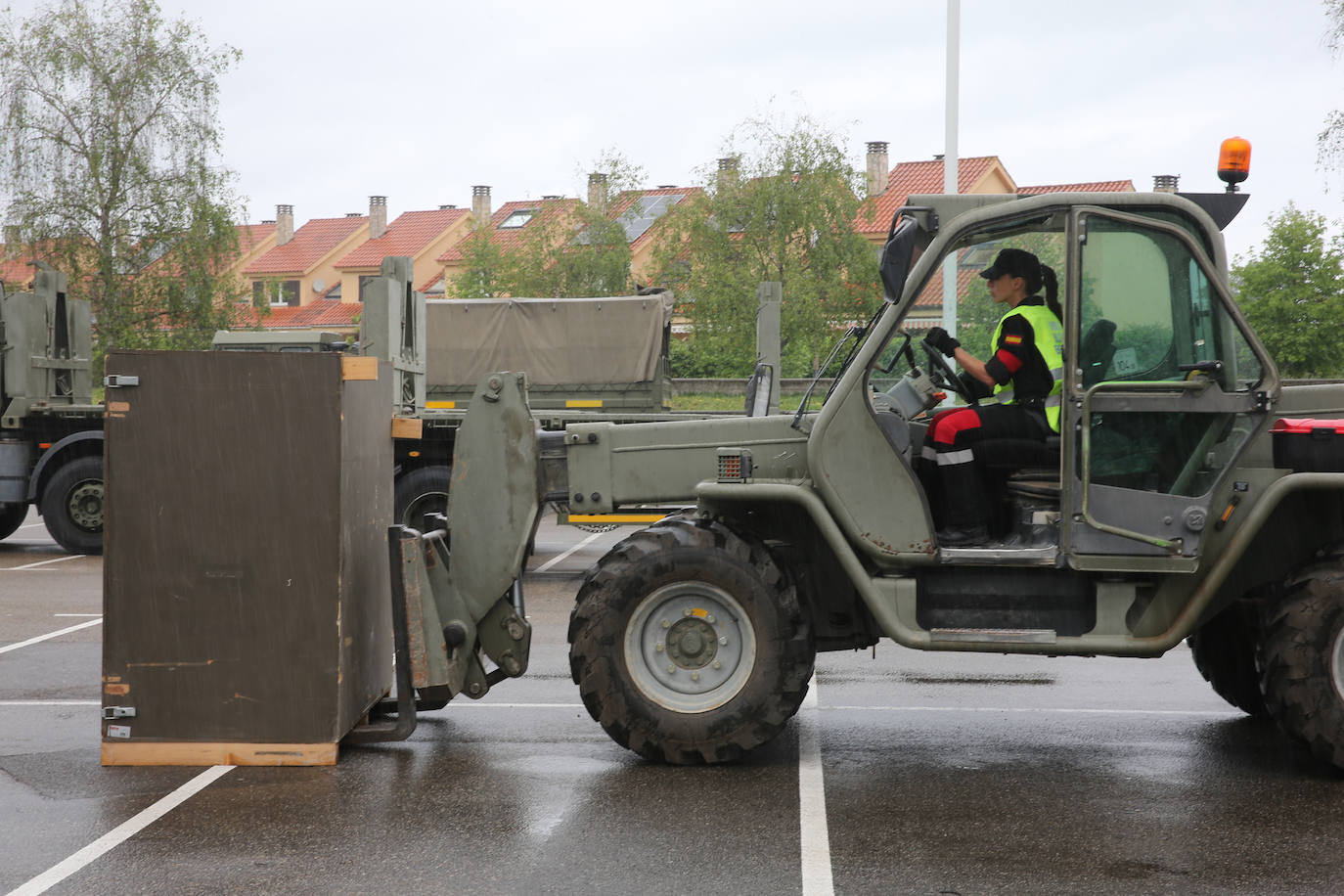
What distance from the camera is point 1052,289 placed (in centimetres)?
615

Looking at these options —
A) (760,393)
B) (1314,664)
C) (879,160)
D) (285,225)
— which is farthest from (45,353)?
(285,225)

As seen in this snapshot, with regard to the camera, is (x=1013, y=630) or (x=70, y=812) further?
(x=1013, y=630)

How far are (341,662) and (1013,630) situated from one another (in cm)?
292

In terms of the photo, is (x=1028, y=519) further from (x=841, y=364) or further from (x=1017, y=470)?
(x=841, y=364)

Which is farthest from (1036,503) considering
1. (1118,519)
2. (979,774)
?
(979,774)

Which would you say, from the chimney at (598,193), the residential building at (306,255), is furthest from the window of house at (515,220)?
the chimney at (598,193)

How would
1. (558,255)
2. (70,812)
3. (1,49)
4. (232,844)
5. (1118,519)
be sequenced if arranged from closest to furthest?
1. (232,844)
2. (70,812)
3. (1118,519)
4. (1,49)
5. (558,255)

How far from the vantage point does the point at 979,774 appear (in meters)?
6.00

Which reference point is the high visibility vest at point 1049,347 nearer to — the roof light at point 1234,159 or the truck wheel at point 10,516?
the roof light at point 1234,159

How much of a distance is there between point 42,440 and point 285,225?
199 feet

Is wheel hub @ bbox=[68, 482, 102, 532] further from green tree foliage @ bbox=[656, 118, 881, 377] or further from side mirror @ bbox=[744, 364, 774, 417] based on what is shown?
green tree foliage @ bbox=[656, 118, 881, 377]

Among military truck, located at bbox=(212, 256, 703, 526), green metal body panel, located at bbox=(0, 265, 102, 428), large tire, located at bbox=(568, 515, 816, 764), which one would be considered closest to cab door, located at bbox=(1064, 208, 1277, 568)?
large tire, located at bbox=(568, 515, 816, 764)

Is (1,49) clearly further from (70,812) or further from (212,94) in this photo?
(70,812)

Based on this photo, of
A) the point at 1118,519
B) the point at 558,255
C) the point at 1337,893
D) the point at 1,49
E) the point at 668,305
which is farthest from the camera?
the point at 558,255
